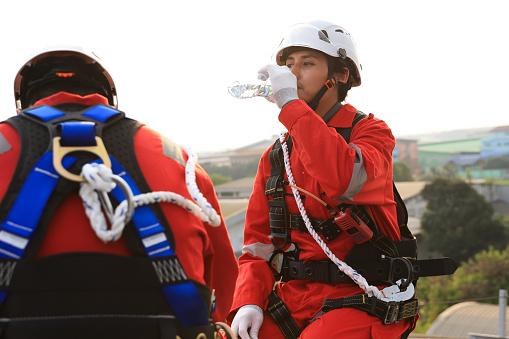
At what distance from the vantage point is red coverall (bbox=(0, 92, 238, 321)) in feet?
6.38

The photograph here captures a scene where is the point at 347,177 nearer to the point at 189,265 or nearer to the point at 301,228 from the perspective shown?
the point at 301,228

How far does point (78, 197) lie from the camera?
199 centimetres

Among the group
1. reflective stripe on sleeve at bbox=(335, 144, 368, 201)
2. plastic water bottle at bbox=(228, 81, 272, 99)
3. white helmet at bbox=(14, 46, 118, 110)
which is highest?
white helmet at bbox=(14, 46, 118, 110)

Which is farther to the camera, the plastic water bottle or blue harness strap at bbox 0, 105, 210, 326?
the plastic water bottle

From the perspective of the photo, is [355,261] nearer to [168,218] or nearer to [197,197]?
[197,197]

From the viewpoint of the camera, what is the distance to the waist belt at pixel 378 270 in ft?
11.3

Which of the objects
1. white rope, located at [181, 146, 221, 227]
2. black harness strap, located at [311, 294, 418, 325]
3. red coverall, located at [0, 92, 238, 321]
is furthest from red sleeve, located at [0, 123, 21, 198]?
black harness strap, located at [311, 294, 418, 325]

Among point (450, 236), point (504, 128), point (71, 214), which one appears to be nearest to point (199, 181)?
point (71, 214)

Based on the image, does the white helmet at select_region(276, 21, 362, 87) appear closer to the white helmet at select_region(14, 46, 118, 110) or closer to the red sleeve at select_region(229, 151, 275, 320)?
the red sleeve at select_region(229, 151, 275, 320)

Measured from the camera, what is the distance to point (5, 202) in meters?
1.94

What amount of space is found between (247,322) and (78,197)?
175 cm

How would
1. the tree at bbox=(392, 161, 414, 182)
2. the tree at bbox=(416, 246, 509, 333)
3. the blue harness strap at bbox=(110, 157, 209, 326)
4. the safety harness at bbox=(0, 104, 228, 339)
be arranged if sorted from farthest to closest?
the tree at bbox=(392, 161, 414, 182), the tree at bbox=(416, 246, 509, 333), the blue harness strap at bbox=(110, 157, 209, 326), the safety harness at bbox=(0, 104, 228, 339)

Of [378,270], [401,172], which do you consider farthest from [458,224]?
[378,270]

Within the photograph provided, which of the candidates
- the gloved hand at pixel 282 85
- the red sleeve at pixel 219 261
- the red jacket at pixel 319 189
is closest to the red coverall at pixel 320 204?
the red jacket at pixel 319 189
